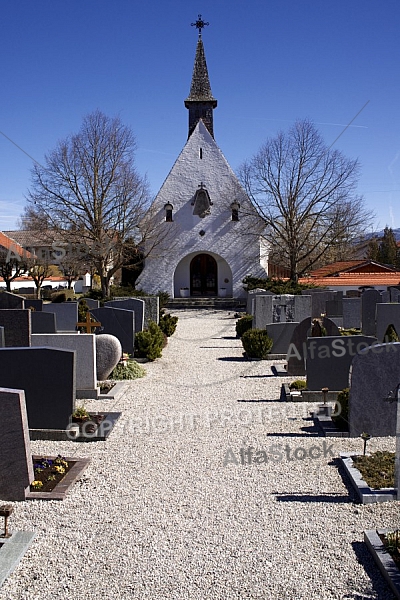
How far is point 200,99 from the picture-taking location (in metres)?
40.0

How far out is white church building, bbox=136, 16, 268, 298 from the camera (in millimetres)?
36062

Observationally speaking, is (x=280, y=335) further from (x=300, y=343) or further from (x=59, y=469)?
(x=59, y=469)

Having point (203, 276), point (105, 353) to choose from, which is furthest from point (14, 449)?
point (203, 276)

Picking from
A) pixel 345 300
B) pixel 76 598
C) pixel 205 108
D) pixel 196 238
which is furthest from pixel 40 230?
pixel 76 598

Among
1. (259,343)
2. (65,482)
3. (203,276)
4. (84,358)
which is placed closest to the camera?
(65,482)

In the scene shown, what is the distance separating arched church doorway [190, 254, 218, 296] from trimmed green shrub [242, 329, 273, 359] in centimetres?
2209

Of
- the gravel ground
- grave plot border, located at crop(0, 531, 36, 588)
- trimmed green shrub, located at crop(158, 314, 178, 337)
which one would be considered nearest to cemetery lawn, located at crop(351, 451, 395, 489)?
the gravel ground

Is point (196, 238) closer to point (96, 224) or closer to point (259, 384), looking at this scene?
point (96, 224)

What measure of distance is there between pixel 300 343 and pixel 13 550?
329 inches

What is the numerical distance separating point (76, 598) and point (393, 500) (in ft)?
10.9

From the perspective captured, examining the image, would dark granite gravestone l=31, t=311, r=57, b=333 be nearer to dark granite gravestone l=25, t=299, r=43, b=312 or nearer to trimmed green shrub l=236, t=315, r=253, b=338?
dark granite gravestone l=25, t=299, r=43, b=312

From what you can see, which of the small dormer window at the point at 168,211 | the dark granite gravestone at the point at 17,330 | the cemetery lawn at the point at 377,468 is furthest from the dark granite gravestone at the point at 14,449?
the small dormer window at the point at 168,211

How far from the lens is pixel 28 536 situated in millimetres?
5445

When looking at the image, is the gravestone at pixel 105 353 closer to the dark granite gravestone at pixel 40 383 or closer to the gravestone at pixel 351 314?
the dark granite gravestone at pixel 40 383
